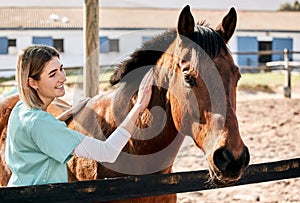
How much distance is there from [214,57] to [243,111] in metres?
9.21

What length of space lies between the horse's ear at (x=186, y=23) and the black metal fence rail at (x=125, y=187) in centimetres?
67

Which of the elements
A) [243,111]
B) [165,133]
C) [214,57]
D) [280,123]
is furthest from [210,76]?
→ [243,111]

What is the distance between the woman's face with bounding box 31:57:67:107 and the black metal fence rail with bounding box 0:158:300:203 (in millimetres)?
385

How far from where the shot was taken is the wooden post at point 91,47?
205 inches

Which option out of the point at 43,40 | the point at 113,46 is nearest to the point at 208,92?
the point at 113,46

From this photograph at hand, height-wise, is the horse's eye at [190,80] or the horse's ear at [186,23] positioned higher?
the horse's ear at [186,23]

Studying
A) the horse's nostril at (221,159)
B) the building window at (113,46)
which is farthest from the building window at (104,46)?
the building window at (113,46)

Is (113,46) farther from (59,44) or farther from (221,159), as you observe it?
(221,159)

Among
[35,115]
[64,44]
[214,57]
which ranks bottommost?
[64,44]

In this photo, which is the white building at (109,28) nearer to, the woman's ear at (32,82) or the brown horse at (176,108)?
the brown horse at (176,108)

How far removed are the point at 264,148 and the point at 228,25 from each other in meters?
5.36

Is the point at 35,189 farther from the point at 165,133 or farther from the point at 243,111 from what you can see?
the point at 243,111

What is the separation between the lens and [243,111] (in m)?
11.4

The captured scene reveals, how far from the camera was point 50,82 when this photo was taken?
2.24 m
